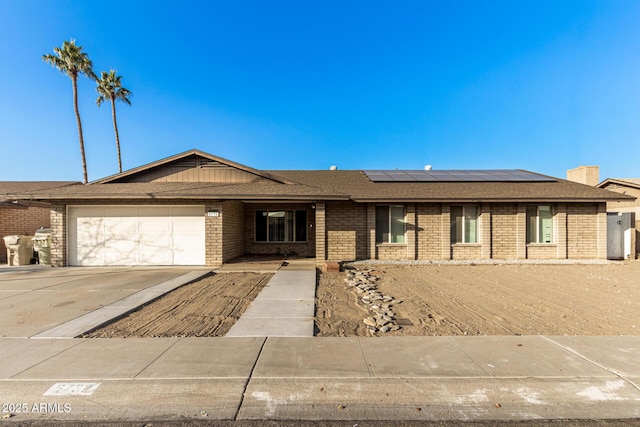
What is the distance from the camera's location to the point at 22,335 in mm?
4770

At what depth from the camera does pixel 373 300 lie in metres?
6.93

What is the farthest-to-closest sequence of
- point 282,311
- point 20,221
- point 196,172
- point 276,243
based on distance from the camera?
point 276,243 < point 20,221 < point 196,172 < point 282,311

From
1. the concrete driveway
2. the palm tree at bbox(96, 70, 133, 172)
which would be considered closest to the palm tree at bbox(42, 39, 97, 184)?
the palm tree at bbox(96, 70, 133, 172)

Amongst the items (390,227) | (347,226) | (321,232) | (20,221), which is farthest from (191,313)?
(20,221)

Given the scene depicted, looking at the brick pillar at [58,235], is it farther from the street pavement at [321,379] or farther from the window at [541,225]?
the window at [541,225]

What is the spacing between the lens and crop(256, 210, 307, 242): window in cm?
1544

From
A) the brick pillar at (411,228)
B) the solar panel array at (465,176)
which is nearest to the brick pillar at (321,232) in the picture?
the brick pillar at (411,228)

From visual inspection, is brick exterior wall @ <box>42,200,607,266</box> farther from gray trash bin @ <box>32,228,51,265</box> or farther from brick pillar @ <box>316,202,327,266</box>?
gray trash bin @ <box>32,228,51,265</box>

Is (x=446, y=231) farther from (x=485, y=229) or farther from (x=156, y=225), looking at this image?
(x=156, y=225)

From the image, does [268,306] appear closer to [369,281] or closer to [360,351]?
[360,351]

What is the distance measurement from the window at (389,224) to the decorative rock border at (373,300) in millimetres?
2632

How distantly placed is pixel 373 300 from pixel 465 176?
1172 centimetres

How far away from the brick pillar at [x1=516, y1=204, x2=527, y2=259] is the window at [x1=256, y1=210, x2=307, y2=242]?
31.7 ft

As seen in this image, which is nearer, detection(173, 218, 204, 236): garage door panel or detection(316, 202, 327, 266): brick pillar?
detection(173, 218, 204, 236): garage door panel
